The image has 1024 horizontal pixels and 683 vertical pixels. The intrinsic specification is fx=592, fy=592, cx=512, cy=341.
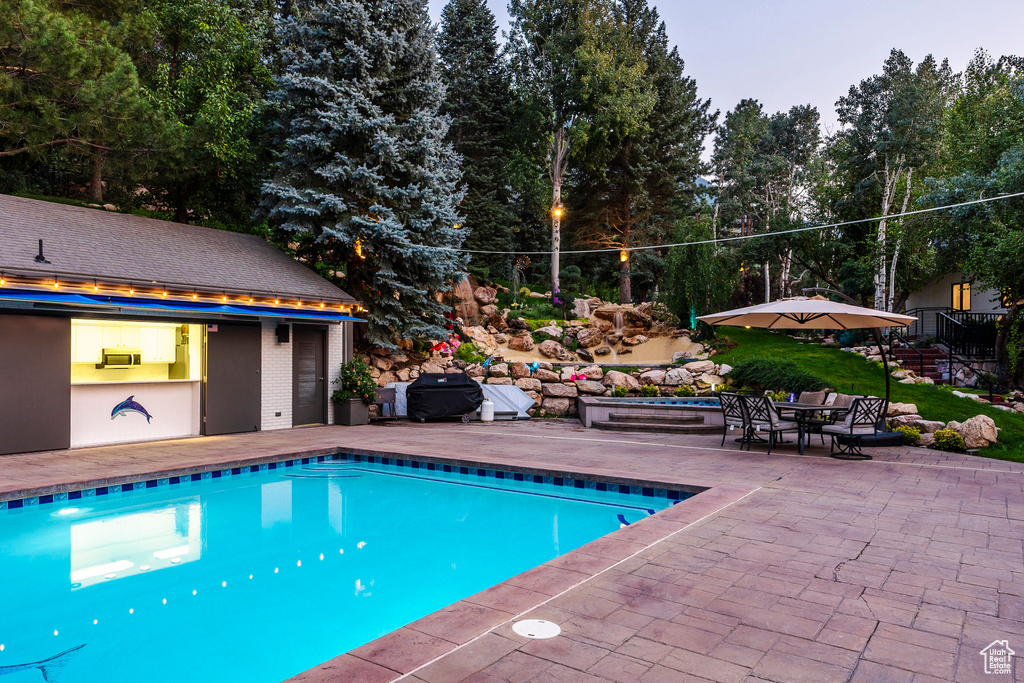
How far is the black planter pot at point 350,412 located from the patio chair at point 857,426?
8653 millimetres

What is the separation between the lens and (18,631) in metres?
3.68

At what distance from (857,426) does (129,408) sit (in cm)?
1156

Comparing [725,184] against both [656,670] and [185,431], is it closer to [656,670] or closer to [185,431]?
[185,431]

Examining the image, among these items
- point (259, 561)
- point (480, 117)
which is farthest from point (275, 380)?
point (480, 117)

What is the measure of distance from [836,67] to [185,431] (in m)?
40.5

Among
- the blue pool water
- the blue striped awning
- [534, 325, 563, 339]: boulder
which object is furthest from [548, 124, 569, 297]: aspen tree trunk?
the blue pool water

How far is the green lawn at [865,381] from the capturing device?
9.80 meters

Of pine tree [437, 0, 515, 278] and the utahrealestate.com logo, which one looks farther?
pine tree [437, 0, 515, 278]

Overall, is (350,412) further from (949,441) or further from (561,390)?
(949,441)

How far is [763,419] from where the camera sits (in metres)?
9.23

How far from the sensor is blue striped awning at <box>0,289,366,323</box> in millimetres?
8227

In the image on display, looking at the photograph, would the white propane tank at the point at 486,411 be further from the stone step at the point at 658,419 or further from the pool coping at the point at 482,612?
the pool coping at the point at 482,612

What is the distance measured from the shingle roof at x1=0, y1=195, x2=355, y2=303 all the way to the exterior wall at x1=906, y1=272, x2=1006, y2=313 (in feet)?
66.6

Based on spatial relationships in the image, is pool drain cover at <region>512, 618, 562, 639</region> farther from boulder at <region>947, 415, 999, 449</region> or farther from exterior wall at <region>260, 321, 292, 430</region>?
exterior wall at <region>260, 321, 292, 430</region>
